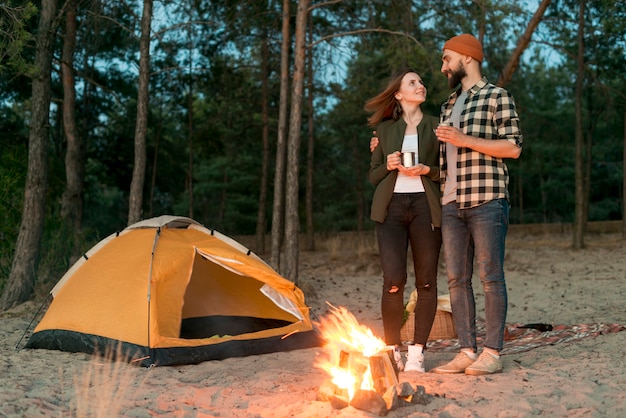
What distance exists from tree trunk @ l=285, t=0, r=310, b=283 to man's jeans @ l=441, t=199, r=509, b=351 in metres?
5.11

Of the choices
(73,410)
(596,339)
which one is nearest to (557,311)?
(596,339)

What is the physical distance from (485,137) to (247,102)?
1343 centimetres

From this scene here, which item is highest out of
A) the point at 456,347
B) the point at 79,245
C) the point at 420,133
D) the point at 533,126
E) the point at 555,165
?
the point at 533,126

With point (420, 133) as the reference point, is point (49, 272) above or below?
below

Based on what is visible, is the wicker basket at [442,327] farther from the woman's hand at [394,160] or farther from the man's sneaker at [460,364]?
the woman's hand at [394,160]

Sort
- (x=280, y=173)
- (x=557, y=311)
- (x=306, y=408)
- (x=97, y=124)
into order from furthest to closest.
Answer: (x=97, y=124) < (x=280, y=173) < (x=557, y=311) < (x=306, y=408)

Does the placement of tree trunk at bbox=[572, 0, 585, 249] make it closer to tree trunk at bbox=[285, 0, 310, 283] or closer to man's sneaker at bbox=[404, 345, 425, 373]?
tree trunk at bbox=[285, 0, 310, 283]

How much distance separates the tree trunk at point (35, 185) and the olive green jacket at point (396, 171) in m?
5.04

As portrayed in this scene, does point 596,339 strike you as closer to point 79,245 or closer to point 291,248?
point 291,248

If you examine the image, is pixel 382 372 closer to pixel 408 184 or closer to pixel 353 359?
pixel 353 359

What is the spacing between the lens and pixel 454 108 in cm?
413

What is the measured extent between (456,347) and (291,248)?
403 cm

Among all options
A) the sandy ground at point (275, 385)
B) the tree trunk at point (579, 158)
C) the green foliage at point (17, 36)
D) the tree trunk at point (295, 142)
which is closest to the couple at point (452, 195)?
the sandy ground at point (275, 385)

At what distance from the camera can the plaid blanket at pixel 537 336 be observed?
526cm
